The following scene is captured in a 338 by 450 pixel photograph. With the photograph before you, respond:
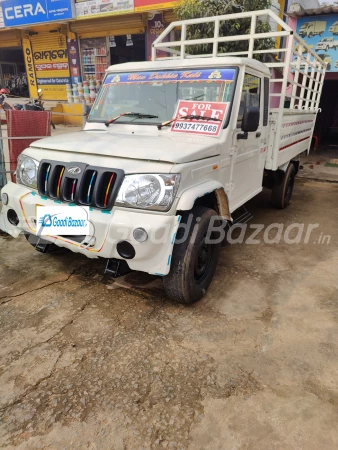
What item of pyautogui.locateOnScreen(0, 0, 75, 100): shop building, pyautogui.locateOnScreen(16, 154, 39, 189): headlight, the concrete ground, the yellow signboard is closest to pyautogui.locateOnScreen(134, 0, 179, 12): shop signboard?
pyautogui.locateOnScreen(0, 0, 75, 100): shop building

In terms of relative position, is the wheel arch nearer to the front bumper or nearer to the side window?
the front bumper

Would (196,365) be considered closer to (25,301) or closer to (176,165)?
(176,165)

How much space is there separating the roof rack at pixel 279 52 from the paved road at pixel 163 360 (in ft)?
8.42

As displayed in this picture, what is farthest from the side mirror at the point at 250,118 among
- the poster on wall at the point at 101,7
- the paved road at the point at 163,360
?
the poster on wall at the point at 101,7

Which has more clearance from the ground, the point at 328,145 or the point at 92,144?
the point at 92,144

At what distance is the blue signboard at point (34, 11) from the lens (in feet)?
41.2

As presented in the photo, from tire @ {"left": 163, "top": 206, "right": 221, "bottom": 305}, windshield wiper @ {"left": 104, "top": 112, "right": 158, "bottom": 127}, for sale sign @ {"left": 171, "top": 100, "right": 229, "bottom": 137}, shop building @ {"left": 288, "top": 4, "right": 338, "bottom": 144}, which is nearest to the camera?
tire @ {"left": 163, "top": 206, "right": 221, "bottom": 305}

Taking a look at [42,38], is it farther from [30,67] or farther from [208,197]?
[208,197]

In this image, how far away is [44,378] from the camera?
211 cm

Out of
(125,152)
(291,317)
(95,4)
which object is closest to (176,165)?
(125,152)

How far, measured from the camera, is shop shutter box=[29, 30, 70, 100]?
47.6 ft

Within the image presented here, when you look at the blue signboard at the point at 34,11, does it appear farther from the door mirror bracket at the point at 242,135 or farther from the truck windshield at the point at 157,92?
the door mirror bracket at the point at 242,135

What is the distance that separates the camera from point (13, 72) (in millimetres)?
18828

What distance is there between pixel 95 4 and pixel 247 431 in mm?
13976
